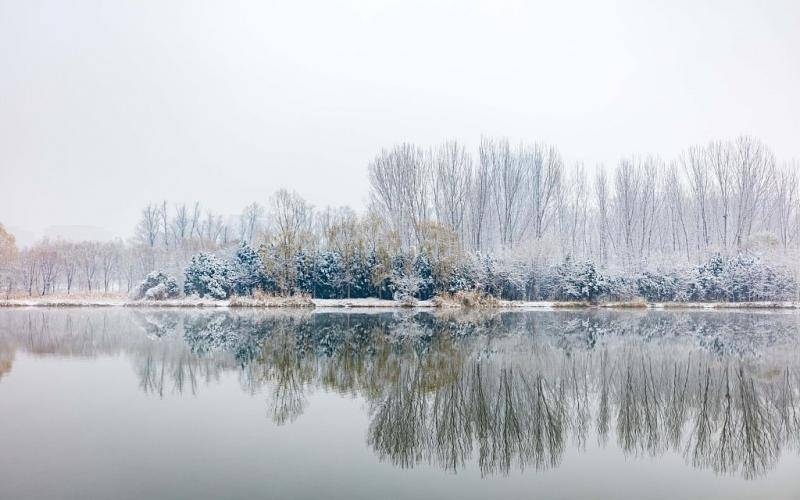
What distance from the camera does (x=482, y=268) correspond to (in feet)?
105

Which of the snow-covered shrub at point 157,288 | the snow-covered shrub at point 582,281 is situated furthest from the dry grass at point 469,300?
the snow-covered shrub at point 157,288

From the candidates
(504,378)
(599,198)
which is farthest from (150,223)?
(504,378)

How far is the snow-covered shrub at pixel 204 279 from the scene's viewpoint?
103 ft

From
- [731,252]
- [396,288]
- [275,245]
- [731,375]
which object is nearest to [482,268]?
[396,288]

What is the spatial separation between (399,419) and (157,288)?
2774 cm

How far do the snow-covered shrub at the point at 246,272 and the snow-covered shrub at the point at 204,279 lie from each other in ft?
2.49

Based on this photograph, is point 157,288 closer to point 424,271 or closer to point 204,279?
point 204,279

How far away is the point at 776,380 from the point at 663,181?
3768 cm

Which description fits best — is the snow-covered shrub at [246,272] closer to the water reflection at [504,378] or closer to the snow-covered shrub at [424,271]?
the snow-covered shrub at [424,271]

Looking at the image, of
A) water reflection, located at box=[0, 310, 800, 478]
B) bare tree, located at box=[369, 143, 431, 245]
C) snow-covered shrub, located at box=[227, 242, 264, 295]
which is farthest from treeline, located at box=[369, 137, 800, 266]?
water reflection, located at box=[0, 310, 800, 478]

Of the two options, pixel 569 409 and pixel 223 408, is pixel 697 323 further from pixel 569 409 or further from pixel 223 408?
pixel 223 408

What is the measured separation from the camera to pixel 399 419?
767cm

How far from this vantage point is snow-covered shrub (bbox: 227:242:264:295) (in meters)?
32.5

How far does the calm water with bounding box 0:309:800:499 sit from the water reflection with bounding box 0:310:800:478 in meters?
0.05
